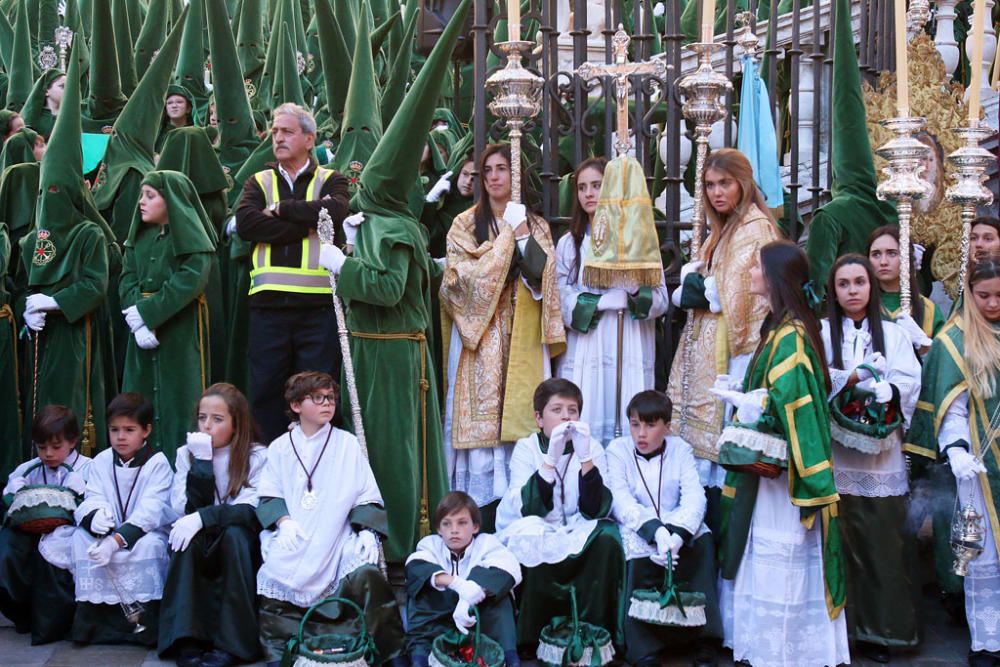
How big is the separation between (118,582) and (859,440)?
2825mm

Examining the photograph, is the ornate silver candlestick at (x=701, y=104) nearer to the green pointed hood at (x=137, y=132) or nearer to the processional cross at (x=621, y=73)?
the processional cross at (x=621, y=73)

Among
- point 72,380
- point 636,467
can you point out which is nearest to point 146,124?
point 72,380

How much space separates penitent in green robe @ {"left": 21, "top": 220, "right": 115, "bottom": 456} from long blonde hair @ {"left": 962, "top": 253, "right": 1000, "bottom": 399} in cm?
373

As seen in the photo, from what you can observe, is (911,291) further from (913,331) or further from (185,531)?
(185,531)

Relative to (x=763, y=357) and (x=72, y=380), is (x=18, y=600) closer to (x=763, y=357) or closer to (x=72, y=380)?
(x=72, y=380)

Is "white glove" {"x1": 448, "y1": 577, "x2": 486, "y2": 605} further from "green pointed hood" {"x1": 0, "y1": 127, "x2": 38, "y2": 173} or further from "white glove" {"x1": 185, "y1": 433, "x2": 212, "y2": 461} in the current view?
"green pointed hood" {"x1": 0, "y1": 127, "x2": 38, "y2": 173}

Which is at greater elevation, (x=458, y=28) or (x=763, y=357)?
(x=458, y=28)

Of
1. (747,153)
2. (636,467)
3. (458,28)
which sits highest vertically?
(458,28)

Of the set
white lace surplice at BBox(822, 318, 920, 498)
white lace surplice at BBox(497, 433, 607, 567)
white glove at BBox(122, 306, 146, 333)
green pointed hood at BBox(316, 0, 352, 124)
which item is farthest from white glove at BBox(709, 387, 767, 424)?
green pointed hood at BBox(316, 0, 352, 124)

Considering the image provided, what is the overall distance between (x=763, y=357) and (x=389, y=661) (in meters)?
1.76

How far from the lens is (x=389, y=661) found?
533 centimetres

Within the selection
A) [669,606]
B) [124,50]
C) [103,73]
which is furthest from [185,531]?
[124,50]

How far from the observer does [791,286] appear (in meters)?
5.30

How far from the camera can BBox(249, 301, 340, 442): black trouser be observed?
6.39 meters
